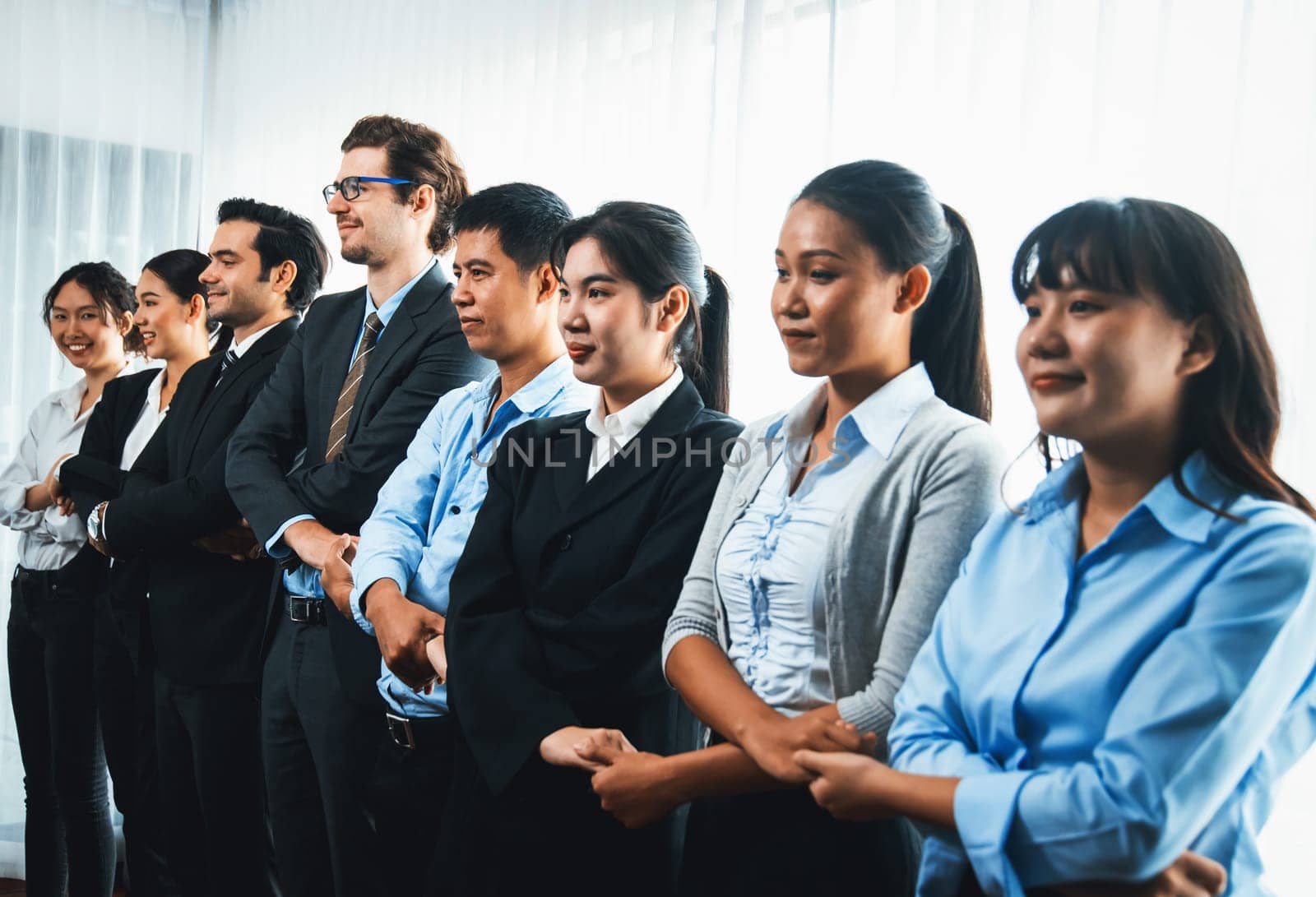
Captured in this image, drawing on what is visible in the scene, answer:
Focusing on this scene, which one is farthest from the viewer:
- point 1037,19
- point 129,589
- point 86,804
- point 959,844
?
point 86,804

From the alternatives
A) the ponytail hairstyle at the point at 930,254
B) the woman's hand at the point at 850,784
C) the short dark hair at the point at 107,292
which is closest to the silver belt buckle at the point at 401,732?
the woman's hand at the point at 850,784

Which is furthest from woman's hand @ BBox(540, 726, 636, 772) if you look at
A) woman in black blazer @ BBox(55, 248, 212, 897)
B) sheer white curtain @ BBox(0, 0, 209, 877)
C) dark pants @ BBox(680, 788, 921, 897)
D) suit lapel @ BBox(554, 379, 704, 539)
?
sheer white curtain @ BBox(0, 0, 209, 877)

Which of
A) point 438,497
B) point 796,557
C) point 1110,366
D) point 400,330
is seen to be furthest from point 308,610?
point 1110,366

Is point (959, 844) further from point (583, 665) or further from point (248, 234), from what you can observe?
point (248, 234)

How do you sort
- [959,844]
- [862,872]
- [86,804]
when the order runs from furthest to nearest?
[86,804], [862,872], [959,844]

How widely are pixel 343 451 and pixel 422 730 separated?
64cm

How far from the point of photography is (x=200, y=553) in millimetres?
2723

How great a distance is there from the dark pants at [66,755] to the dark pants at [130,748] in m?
0.10

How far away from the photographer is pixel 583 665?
5.31 feet

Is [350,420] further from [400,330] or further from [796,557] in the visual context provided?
[796,557]

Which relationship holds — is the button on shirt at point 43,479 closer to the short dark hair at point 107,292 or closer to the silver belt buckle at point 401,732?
the short dark hair at point 107,292

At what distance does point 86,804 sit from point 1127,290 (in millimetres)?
3163

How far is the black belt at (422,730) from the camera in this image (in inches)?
77.1

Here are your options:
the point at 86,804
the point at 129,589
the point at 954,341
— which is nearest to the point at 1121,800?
the point at 954,341
